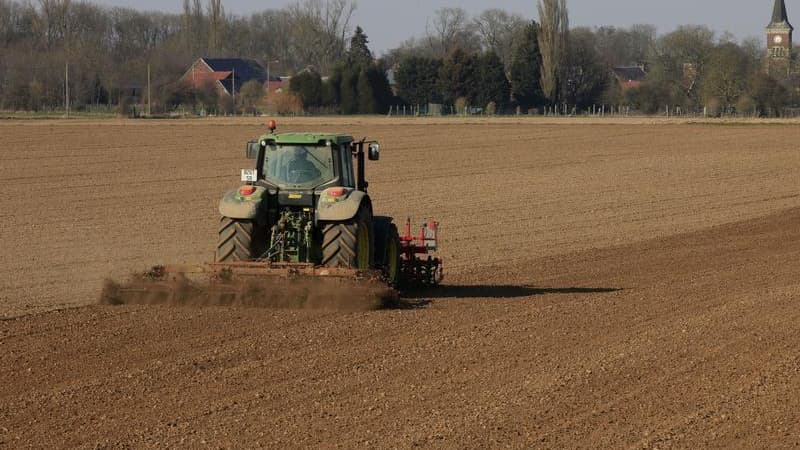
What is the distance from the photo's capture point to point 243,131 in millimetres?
60156

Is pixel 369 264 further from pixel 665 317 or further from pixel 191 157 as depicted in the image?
pixel 191 157

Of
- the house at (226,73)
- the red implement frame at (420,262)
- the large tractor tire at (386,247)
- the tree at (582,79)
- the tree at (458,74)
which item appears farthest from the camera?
the house at (226,73)

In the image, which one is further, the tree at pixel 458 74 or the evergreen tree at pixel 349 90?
the tree at pixel 458 74

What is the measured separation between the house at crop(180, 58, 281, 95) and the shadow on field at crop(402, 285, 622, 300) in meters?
98.3

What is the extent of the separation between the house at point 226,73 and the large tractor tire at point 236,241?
99816 millimetres

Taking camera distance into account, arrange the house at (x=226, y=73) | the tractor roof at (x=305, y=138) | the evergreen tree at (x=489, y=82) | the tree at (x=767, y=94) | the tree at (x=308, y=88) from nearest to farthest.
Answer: the tractor roof at (x=305, y=138) → the tree at (x=767, y=94) → the tree at (x=308, y=88) → the evergreen tree at (x=489, y=82) → the house at (x=226, y=73)

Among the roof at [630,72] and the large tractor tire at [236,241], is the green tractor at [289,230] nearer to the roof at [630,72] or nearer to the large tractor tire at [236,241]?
the large tractor tire at [236,241]

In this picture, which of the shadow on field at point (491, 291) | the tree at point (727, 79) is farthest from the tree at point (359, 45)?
the shadow on field at point (491, 291)

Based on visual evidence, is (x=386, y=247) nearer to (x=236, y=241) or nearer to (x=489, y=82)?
(x=236, y=241)

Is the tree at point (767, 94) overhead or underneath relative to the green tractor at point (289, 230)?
overhead

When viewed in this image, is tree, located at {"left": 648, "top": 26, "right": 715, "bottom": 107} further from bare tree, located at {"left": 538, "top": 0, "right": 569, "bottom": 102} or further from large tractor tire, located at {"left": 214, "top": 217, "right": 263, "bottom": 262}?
large tractor tire, located at {"left": 214, "top": 217, "right": 263, "bottom": 262}

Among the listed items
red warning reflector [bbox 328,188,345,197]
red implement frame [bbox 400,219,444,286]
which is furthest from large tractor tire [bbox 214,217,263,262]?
red implement frame [bbox 400,219,444,286]

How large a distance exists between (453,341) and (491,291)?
416 centimetres

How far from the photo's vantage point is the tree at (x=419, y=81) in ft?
339
